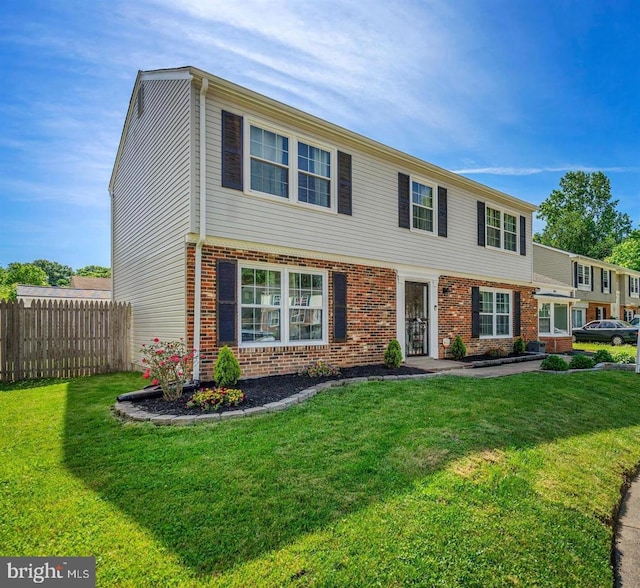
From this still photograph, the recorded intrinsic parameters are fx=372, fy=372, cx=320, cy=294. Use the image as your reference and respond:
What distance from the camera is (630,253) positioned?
3506 cm

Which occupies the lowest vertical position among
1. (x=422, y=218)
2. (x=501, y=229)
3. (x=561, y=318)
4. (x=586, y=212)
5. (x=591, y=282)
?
(x=561, y=318)

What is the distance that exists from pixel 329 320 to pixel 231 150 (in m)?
4.18

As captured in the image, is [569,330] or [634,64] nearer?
[634,64]

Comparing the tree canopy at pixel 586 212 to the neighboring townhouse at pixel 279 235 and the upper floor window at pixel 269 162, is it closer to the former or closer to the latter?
the neighboring townhouse at pixel 279 235

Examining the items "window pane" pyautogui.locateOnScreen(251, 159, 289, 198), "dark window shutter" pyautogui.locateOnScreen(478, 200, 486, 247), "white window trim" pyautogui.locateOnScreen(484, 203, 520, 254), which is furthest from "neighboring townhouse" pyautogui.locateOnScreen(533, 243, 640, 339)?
"window pane" pyautogui.locateOnScreen(251, 159, 289, 198)

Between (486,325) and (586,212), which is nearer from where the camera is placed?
(486,325)

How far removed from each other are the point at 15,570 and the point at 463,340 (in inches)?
450

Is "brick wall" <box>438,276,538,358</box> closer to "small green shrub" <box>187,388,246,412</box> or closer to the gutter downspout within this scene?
the gutter downspout

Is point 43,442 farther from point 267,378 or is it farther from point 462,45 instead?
point 462,45

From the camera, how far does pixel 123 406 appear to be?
5.47 metres

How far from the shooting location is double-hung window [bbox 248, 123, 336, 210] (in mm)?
7691

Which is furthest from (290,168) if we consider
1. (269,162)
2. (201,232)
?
(201,232)

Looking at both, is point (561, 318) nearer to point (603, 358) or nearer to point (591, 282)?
point (603, 358)

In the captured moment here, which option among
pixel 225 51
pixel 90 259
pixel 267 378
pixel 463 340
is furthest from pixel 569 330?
pixel 90 259
